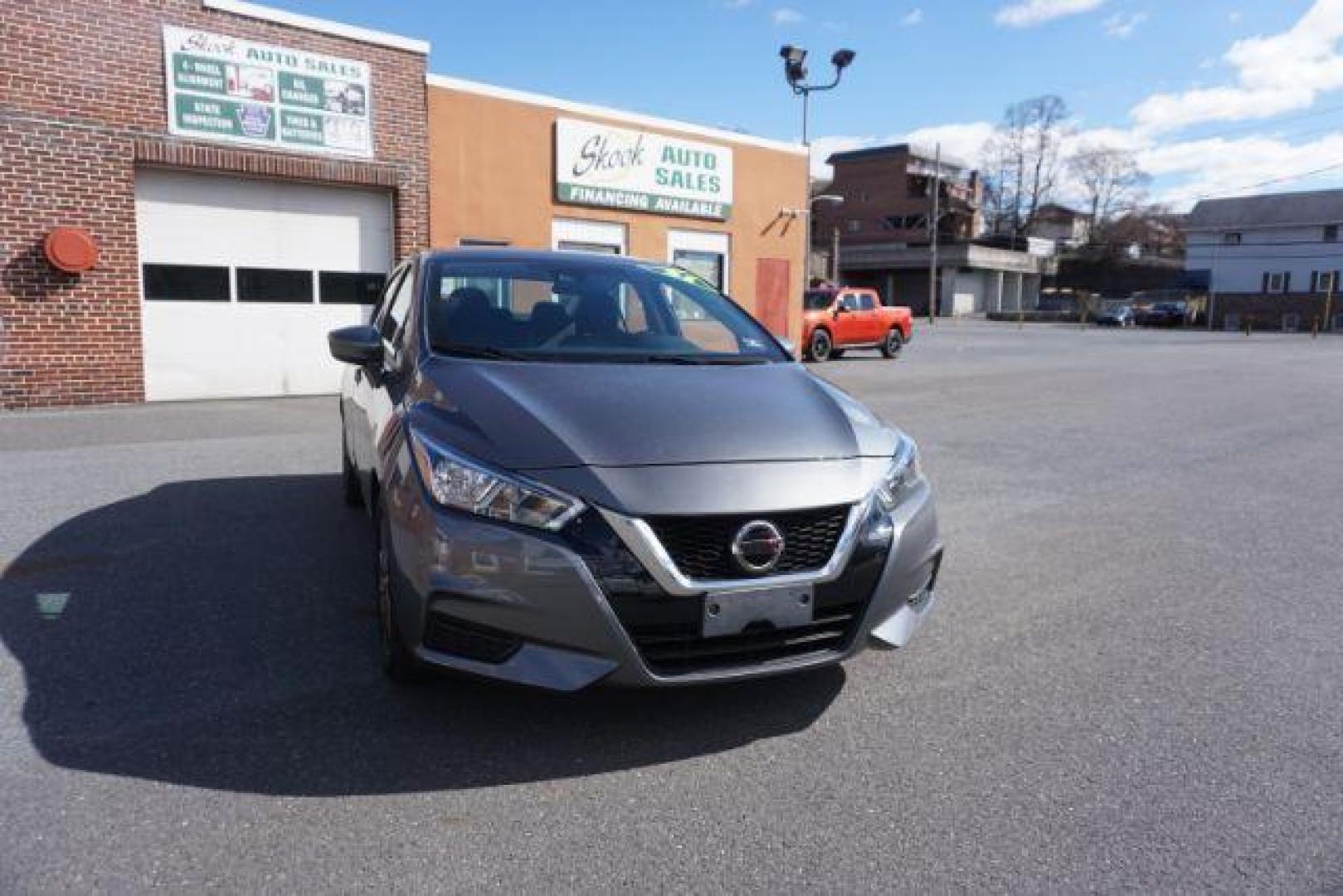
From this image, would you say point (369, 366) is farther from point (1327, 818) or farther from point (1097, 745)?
point (1327, 818)

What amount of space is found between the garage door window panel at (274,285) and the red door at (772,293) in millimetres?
9067

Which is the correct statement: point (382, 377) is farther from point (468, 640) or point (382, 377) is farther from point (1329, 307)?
point (1329, 307)

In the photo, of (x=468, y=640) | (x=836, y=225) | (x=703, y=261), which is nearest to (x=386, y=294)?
(x=468, y=640)

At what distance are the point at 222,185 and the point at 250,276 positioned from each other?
1.16 metres

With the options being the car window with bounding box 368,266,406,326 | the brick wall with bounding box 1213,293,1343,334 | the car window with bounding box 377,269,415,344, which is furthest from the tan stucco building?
the brick wall with bounding box 1213,293,1343,334

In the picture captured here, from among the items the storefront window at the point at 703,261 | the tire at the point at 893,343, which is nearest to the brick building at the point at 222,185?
the storefront window at the point at 703,261

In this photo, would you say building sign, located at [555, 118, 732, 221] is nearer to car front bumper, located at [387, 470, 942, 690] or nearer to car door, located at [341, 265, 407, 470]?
car door, located at [341, 265, 407, 470]

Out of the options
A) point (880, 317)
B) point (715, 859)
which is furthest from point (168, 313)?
point (880, 317)

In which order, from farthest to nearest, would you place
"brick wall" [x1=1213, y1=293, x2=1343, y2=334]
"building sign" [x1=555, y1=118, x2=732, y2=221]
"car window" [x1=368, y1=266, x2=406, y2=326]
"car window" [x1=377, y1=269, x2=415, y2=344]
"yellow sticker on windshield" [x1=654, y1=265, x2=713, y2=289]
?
"brick wall" [x1=1213, y1=293, x2=1343, y2=334]
"building sign" [x1=555, y1=118, x2=732, y2=221]
"car window" [x1=368, y1=266, x2=406, y2=326]
"yellow sticker on windshield" [x1=654, y1=265, x2=713, y2=289]
"car window" [x1=377, y1=269, x2=415, y2=344]

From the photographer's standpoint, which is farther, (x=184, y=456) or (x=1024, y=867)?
(x=184, y=456)

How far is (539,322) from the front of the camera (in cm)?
396

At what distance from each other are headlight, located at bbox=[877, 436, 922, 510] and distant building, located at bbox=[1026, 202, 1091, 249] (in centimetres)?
9520

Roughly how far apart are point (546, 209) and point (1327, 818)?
14.1 meters

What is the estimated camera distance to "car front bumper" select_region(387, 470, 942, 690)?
2615 millimetres
